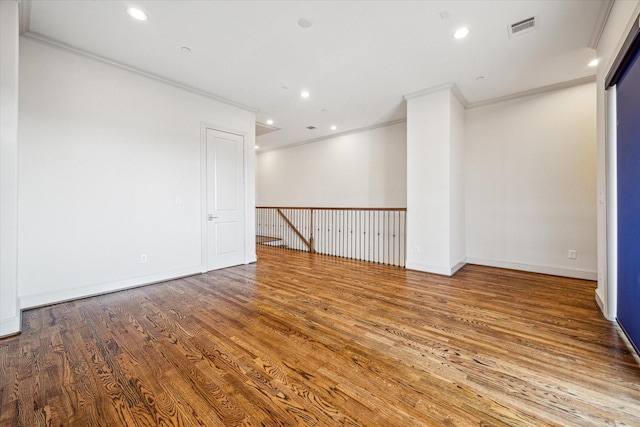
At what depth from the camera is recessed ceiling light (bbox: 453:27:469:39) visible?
2.80 m

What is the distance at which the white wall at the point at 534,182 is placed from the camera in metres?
3.96

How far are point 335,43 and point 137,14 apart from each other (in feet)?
6.64

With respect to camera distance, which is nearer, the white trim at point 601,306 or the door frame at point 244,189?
the white trim at point 601,306

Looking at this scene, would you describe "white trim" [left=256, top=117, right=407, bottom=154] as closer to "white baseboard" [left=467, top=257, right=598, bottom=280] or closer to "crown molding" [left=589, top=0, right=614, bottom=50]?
"crown molding" [left=589, top=0, right=614, bottom=50]

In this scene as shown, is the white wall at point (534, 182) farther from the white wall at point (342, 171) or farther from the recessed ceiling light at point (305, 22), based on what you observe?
the recessed ceiling light at point (305, 22)

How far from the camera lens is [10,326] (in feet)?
7.57

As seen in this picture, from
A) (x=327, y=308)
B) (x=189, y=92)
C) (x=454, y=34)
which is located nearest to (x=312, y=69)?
(x=454, y=34)

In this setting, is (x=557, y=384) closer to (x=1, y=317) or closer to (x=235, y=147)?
(x=1, y=317)

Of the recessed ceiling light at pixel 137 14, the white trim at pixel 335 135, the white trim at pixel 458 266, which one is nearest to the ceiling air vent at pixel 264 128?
the white trim at pixel 335 135

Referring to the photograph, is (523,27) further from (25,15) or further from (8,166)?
(8,166)

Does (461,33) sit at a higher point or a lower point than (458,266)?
higher

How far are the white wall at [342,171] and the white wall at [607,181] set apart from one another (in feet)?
10.9

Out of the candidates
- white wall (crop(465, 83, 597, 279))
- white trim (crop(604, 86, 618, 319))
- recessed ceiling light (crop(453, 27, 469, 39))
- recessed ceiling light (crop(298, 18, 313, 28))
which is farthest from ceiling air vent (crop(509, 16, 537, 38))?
recessed ceiling light (crop(298, 18, 313, 28))

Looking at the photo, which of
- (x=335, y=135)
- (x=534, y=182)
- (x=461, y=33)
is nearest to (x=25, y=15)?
(x=461, y=33)
